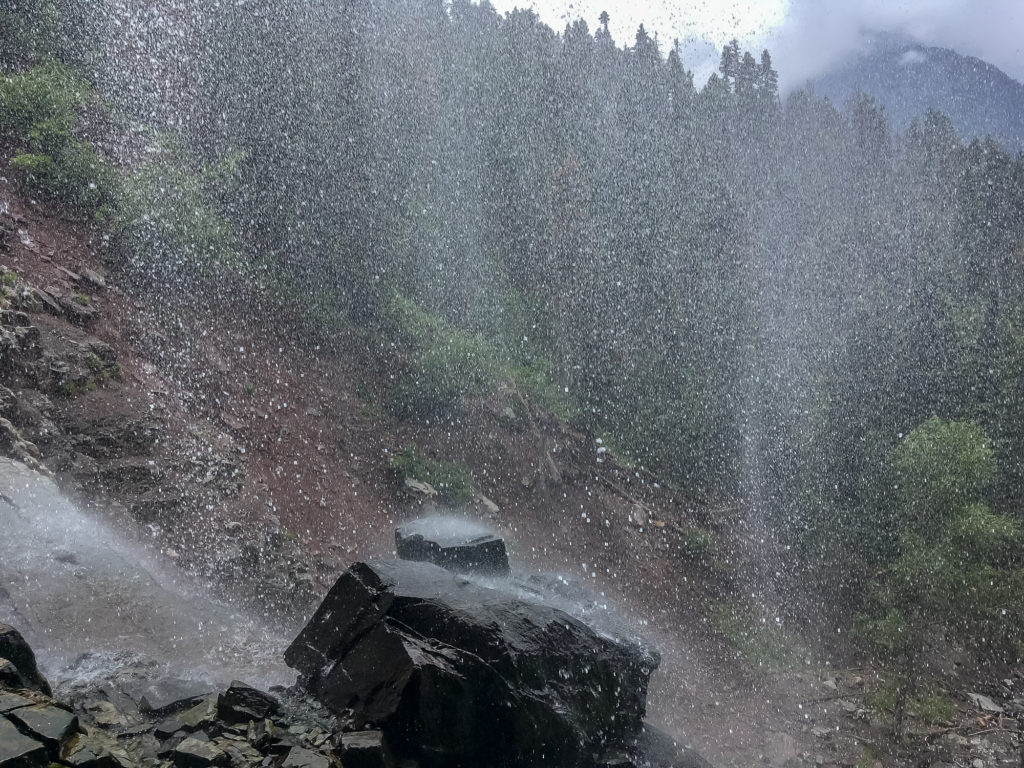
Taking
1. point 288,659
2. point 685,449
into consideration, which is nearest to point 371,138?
point 685,449

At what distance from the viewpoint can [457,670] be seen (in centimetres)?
602

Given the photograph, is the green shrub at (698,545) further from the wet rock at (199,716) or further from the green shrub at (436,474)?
the wet rock at (199,716)

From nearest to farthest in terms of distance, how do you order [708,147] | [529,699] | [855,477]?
[529,699] → [855,477] → [708,147]

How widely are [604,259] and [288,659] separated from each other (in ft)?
76.1

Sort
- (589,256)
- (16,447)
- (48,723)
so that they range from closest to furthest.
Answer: (48,723)
(16,447)
(589,256)

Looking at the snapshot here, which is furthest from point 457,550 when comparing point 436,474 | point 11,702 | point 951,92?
point 951,92

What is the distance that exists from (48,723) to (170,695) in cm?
166

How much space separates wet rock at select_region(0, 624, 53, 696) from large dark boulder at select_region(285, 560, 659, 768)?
2.15m

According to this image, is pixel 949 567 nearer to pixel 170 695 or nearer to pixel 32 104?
pixel 170 695

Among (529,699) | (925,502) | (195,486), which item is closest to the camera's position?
(529,699)

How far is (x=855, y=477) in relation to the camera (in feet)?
62.4

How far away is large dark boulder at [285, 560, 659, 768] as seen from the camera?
5805 mm

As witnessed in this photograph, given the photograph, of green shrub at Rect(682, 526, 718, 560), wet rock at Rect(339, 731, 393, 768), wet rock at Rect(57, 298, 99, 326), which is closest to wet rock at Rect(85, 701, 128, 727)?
wet rock at Rect(339, 731, 393, 768)

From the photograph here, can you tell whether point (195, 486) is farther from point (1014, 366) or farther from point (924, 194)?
point (924, 194)
